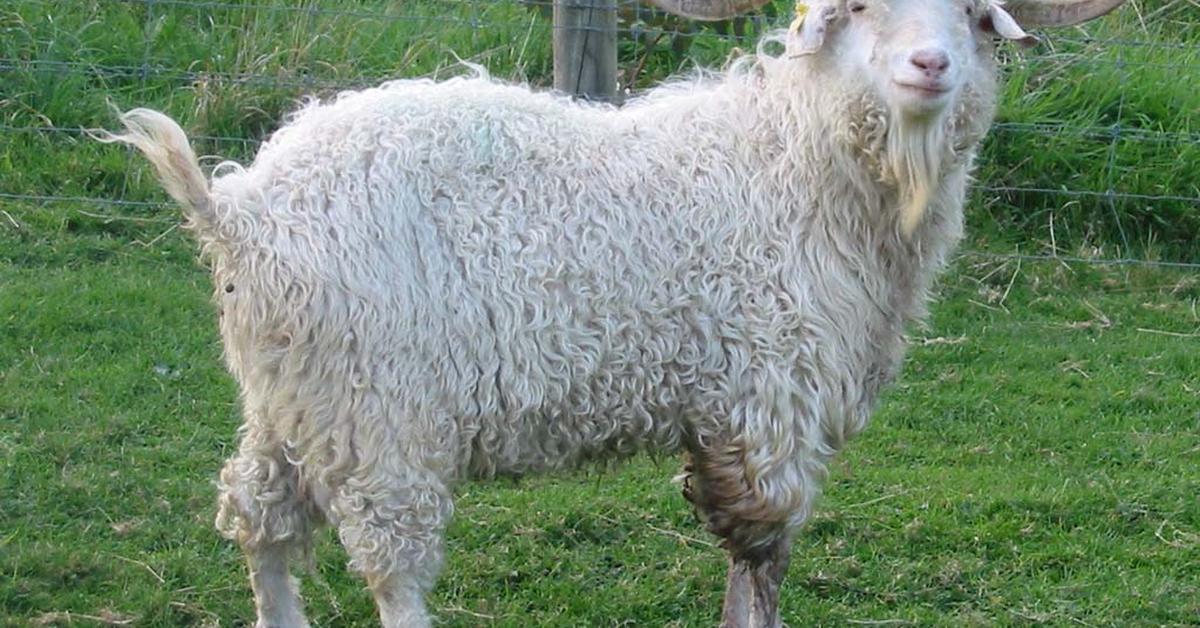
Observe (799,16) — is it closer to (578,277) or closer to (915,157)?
(915,157)

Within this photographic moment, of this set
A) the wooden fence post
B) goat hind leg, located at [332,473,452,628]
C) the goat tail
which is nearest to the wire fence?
the wooden fence post

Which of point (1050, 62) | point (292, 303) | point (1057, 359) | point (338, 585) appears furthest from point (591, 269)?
Result: point (1050, 62)

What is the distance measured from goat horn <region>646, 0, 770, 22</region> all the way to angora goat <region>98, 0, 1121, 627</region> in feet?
0.66

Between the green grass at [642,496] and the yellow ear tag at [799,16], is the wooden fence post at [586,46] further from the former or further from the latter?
the yellow ear tag at [799,16]

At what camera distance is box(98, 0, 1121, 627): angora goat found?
360 centimetres

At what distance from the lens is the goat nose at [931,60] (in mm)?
3670

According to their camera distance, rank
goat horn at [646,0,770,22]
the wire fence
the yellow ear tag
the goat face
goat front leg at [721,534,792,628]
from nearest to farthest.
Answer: the goat face, the yellow ear tag, goat front leg at [721,534,792,628], goat horn at [646,0,770,22], the wire fence

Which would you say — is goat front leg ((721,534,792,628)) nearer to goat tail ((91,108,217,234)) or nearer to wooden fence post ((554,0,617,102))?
goat tail ((91,108,217,234))

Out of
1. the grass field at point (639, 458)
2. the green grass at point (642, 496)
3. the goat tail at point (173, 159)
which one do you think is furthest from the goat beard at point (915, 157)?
the goat tail at point (173, 159)

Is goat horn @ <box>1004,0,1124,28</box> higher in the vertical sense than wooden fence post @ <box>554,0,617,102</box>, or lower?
higher

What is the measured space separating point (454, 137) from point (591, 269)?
42 centimetres

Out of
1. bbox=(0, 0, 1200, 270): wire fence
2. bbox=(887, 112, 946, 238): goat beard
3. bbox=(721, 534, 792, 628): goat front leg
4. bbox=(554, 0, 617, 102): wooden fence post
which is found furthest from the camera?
bbox=(0, 0, 1200, 270): wire fence

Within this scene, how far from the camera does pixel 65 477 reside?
16.2 ft

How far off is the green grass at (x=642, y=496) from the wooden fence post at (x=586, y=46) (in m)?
1.41
